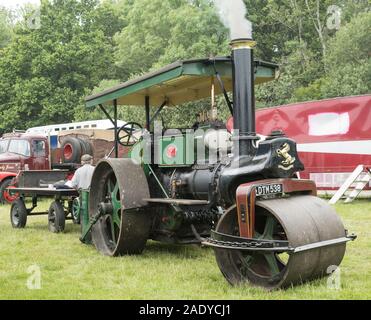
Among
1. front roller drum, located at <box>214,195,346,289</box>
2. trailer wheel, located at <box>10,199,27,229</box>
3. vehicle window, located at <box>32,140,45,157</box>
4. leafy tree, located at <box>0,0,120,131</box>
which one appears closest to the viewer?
front roller drum, located at <box>214,195,346,289</box>

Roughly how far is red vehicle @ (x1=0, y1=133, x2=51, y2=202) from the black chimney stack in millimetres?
9826

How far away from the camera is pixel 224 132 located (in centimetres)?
518

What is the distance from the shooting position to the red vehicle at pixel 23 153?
44.1 ft

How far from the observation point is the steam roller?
418 centimetres

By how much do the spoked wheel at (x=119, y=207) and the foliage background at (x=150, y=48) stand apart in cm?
1535

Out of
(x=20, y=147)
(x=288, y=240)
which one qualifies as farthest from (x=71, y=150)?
(x=288, y=240)

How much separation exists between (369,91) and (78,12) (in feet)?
54.0

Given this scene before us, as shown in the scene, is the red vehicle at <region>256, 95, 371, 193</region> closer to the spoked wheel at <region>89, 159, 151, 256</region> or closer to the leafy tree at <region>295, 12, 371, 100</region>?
the spoked wheel at <region>89, 159, 151, 256</region>

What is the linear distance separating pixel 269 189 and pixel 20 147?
10675 millimetres

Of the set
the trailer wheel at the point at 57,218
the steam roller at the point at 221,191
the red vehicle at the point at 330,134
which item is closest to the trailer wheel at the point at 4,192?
the trailer wheel at the point at 57,218

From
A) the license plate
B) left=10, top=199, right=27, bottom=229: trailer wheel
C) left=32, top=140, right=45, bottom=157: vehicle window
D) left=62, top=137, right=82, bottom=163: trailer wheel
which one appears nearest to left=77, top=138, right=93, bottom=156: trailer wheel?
left=62, top=137, right=82, bottom=163: trailer wheel

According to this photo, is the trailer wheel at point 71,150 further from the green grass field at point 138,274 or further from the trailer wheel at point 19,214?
the green grass field at point 138,274
